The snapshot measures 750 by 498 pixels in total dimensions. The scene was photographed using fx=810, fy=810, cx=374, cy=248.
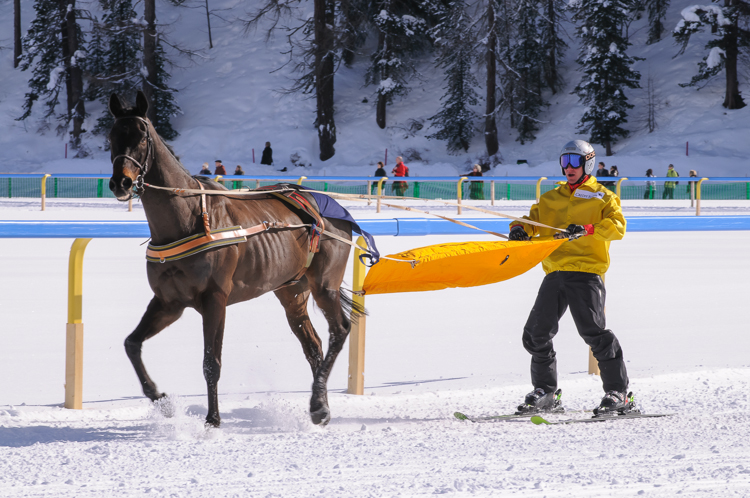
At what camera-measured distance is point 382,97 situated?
3984cm

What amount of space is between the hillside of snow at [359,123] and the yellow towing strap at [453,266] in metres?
29.2

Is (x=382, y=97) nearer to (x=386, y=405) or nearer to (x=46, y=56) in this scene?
(x=46, y=56)

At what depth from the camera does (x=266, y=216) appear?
478 centimetres

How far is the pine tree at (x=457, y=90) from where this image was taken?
124 ft

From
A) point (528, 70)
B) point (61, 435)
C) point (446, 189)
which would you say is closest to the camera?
point (61, 435)

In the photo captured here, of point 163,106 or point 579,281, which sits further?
point 163,106

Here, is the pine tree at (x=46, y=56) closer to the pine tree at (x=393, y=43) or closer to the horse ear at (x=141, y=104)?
the pine tree at (x=393, y=43)

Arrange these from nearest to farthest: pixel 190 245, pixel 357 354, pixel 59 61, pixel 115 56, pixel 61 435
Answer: pixel 190 245, pixel 61 435, pixel 357 354, pixel 59 61, pixel 115 56

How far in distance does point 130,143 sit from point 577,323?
2.76 m

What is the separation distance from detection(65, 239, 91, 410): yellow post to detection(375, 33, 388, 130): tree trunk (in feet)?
115

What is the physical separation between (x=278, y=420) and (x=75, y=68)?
40.9 meters

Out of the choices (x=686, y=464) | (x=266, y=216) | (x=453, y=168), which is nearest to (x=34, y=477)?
(x=266, y=216)

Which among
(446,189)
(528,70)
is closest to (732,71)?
(528,70)

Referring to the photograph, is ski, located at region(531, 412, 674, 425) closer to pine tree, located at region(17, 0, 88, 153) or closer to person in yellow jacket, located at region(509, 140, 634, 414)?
person in yellow jacket, located at region(509, 140, 634, 414)
